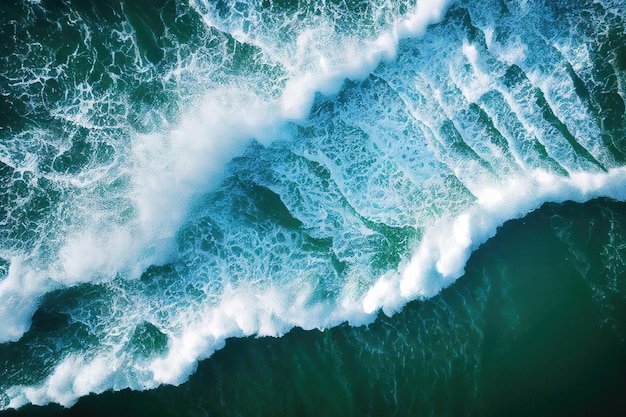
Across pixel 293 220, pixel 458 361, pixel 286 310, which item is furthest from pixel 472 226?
pixel 286 310

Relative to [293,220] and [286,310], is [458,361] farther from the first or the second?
[293,220]

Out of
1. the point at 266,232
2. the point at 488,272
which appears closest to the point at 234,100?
the point at 266,232

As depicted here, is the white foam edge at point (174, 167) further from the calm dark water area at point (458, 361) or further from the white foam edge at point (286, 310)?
the calm dark water area at point (458, 361)

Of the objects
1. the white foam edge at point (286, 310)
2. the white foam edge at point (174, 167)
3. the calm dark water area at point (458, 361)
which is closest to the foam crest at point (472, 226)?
the white foam edge at point (286, 310)

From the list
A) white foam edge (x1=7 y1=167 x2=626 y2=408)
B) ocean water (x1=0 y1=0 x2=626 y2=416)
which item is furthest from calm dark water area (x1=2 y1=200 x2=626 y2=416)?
white foam edge (x1=7 y1=167 x2=626 y2=408)

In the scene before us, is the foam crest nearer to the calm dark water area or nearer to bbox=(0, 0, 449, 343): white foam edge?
the calm dark water area

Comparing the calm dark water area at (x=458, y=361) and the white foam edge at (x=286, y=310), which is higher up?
the white foam edge at (x=286, y=310)
